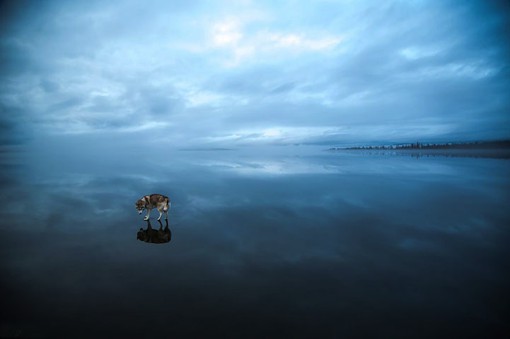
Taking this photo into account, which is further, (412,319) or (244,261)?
(244,261)

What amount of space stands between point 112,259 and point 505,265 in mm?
13232

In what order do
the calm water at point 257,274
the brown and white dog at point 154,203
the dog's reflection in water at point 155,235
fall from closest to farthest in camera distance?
the calm water at point 257,274, the dog's reflection in water at point 155,235, the brown and white dog at point 154,203

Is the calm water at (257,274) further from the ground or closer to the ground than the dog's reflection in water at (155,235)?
closer to the ground

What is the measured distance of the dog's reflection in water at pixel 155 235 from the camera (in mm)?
9722

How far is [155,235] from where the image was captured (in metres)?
10.3

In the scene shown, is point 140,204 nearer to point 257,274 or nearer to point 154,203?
point 154,203

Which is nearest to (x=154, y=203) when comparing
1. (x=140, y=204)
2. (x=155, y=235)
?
(x=140, y=204)

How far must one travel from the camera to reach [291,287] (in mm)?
6504

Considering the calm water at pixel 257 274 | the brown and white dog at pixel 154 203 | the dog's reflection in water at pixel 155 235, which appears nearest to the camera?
the calm water at pixel 257 274

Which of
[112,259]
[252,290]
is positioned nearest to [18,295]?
[112,259]

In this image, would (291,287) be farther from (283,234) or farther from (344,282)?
(283,234)

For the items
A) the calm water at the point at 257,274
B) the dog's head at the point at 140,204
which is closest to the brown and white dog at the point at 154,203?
the dog's head at the point at 140,204

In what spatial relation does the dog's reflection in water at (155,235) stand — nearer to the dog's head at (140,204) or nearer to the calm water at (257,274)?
the calm water at (257,274)

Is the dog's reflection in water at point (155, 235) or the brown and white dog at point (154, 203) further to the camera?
A: the brown and white dog at point (154, 203)
